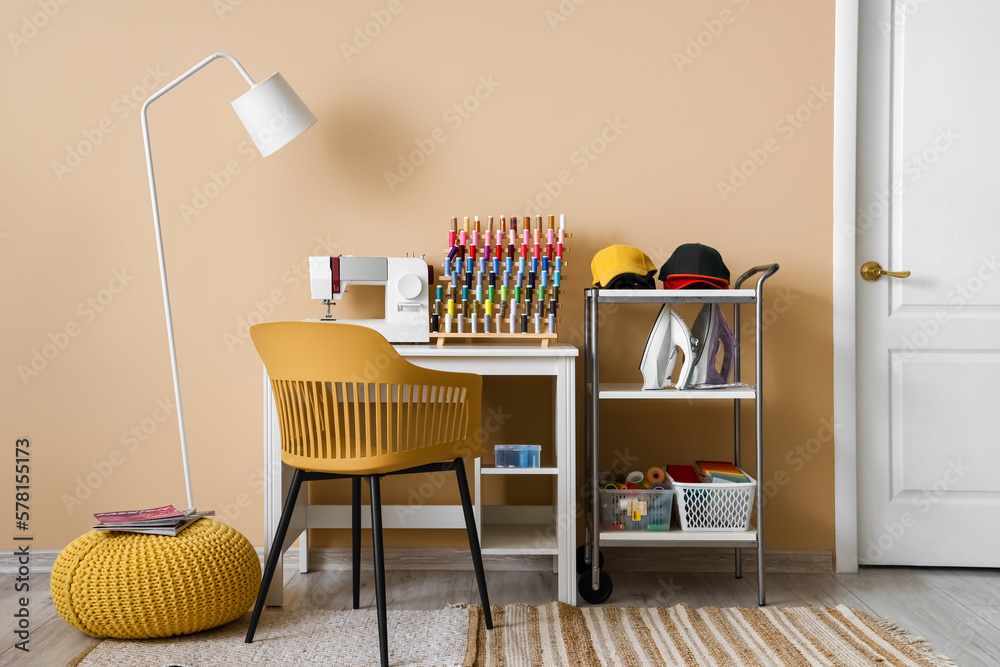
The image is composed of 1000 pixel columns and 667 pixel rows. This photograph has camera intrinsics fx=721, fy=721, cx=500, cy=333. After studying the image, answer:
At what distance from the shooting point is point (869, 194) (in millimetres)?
2387

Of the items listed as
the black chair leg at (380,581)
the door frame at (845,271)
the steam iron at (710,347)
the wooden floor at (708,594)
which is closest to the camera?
the black chair leg at (380,581)

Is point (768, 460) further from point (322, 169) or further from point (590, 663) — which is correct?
point (322, 169)

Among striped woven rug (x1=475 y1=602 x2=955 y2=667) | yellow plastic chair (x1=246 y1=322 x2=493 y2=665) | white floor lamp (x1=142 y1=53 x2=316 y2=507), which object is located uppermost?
white floor lamp (x1=142 y1=53 x2=316 y2=507)

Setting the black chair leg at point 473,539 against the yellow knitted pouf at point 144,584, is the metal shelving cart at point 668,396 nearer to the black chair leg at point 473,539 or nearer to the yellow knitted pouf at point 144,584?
the black chair leg at point 473,539

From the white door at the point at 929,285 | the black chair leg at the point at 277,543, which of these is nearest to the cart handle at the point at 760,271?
the white door at the point at 929,285

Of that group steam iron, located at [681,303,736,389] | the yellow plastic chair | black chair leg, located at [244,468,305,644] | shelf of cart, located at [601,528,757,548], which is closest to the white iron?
steam iron, located at [681,303,736,389]

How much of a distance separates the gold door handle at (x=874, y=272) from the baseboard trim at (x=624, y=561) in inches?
36.1

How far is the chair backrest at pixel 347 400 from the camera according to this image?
1.63m

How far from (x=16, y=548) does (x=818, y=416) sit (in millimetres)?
2689

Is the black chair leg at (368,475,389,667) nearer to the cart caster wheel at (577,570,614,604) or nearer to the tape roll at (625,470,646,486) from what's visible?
the cart caster wheel at (577,570,614,604)

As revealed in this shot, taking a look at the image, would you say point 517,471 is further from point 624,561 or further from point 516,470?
point 624,561

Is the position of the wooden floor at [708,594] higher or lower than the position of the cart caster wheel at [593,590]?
lower

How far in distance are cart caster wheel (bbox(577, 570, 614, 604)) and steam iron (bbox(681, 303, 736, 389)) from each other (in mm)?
600

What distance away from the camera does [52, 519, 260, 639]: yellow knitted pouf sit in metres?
1.74
